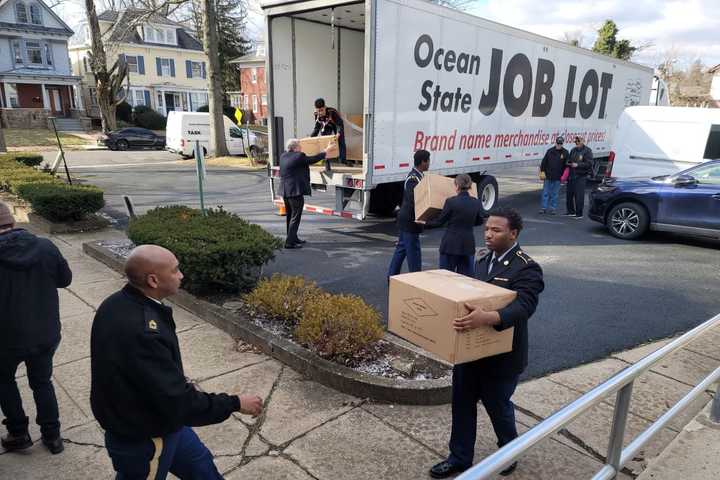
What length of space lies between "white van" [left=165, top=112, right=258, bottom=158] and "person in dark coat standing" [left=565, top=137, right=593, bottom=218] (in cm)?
1509

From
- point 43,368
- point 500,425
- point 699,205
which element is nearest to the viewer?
point 500,425

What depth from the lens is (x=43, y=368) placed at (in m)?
3.14

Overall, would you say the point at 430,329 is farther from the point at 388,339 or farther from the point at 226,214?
the point at 226,214

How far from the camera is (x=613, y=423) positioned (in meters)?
2.44

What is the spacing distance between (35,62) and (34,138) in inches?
595

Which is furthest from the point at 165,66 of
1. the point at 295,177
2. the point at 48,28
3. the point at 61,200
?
the point at 295,177

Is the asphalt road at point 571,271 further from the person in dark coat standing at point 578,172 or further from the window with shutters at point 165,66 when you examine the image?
the window with shutters at point 165,66

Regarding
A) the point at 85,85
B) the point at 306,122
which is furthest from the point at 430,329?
the point at 85,85

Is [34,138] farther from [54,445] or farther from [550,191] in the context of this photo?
[54,445]

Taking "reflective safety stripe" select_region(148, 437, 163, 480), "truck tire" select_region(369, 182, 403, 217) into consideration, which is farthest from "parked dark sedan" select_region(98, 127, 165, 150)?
"reflective safety stripe" select_region(148, 437, 163, 480)

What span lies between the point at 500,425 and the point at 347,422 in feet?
3.79

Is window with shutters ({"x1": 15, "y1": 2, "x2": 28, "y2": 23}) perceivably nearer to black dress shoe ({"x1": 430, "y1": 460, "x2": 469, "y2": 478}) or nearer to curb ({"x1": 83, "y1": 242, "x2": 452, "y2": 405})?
curb ({"x1": 83, "y1": 242, "x2": 452, "y2": 405})

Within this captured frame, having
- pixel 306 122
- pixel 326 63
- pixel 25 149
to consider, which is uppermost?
pixel 326 63

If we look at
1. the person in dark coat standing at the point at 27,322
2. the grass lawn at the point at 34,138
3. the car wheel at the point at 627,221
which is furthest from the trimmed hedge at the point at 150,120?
the person in dark coat standing at the point at 27,322
